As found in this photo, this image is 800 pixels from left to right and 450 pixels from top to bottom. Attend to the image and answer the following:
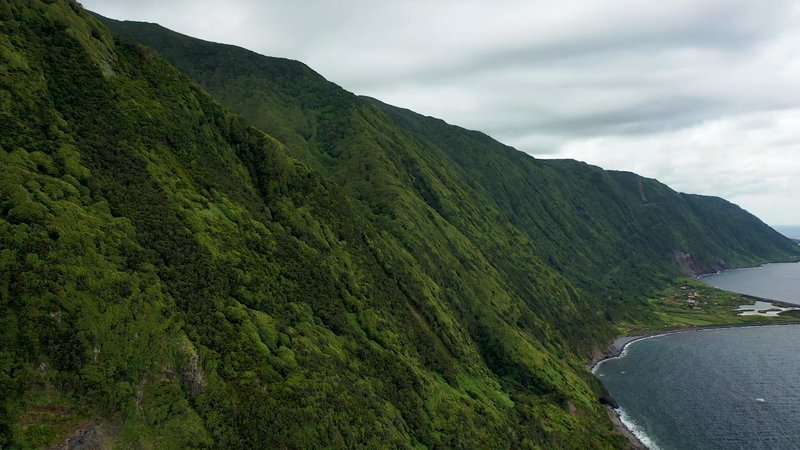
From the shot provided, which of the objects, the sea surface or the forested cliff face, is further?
the sea surface

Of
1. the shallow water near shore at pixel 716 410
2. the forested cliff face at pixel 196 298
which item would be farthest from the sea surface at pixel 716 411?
the forested cliff face at pixel 196 298

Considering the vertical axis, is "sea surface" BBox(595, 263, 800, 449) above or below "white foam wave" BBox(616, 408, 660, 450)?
above

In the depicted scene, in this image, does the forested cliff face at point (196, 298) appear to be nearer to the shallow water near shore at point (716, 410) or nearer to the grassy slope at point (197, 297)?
the grassy slope at point (197, 297)

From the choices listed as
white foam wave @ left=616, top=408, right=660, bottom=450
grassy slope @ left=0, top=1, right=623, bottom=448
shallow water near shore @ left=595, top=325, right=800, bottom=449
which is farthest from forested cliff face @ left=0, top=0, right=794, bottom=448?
shallow water near shore @ left=595, top=325, right=800, bottom=449

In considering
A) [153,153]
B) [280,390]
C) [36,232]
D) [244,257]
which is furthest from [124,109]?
[280,390]

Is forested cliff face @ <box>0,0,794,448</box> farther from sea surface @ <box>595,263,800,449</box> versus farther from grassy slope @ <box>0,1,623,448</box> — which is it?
sea surface @ <box>595,263,800,449</box>

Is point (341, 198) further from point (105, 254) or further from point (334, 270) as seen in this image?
point (105, 254)
